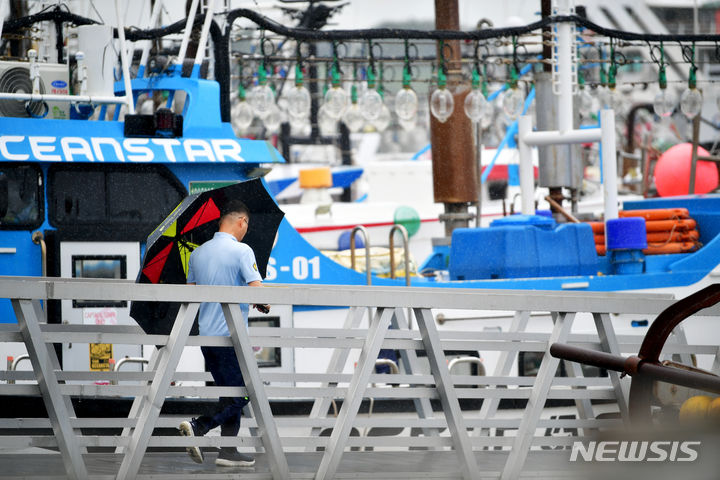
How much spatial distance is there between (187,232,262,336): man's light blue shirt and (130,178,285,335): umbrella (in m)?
0.32

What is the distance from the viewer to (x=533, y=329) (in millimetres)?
12562

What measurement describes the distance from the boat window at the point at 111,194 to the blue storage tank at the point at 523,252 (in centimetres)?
373

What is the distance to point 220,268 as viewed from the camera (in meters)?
7.00

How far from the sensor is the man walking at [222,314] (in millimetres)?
6809

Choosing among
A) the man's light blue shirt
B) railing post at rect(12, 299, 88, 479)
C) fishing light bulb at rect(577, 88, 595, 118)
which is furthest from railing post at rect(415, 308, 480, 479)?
fishing light bulb at rect(577, 88, 595, 118)

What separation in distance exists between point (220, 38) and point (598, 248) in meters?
5.27

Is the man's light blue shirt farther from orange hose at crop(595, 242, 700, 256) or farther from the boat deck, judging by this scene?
orange hose at crop(595, 242, 700, 256)

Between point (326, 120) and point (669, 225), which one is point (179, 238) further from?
point (326, 120)

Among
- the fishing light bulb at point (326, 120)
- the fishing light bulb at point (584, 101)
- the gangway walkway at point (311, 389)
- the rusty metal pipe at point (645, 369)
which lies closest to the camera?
the rusty metal pipe at point (645, 369)

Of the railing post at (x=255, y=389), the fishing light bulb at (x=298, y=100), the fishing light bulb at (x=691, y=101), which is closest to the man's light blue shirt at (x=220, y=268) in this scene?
the railing post at (x=255, y=389)

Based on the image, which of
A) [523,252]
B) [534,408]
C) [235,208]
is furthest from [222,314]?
[523,252]

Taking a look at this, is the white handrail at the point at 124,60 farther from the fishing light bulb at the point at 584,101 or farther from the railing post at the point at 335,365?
the fishing light bulb at the point at 584,101

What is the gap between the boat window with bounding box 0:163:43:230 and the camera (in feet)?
34.3

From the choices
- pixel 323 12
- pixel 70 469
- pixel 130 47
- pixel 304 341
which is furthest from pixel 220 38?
pixel 323 12
